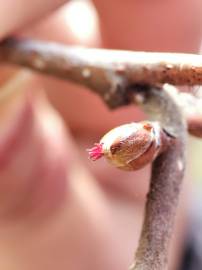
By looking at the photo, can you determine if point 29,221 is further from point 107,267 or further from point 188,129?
point 188,129

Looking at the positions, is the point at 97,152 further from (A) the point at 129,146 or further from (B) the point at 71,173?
(B) the point at 71,173

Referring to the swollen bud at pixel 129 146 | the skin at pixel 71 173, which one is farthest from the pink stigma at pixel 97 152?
the skin at pixel 71 173

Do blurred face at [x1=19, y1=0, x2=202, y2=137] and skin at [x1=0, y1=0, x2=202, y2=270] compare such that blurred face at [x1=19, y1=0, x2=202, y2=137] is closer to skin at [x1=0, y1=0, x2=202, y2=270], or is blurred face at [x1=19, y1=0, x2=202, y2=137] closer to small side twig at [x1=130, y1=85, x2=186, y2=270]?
skin at [x1=0, y1=0, x2=202, y2=270]

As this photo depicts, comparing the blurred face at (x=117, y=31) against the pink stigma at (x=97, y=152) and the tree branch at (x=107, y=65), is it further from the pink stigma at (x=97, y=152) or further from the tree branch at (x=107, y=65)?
the pink stigma at (x=97, y=152)

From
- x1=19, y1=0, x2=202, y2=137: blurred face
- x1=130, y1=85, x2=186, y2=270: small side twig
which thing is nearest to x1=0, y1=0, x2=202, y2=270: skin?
x1=19, y1=0, x2=202, y2=137: blurred face

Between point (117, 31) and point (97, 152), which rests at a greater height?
point (117, 31)

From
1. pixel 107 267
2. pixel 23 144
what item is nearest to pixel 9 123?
pixel 23 144

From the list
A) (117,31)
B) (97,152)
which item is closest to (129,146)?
(97,152)
